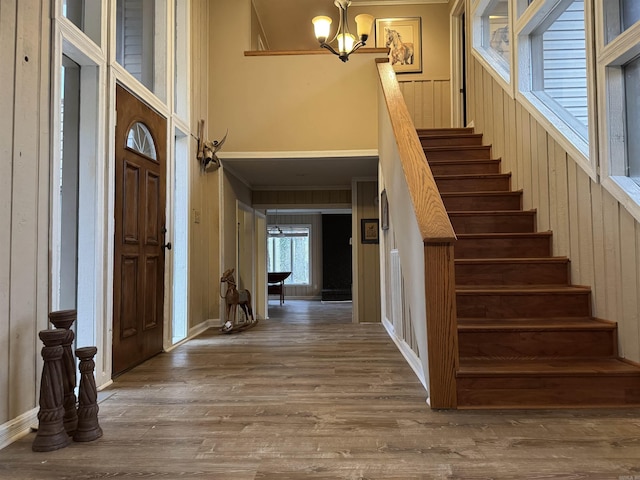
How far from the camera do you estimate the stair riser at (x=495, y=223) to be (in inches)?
125

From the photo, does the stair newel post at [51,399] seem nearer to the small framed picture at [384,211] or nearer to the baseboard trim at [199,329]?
the baseboard trim at [199,329]

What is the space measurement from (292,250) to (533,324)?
9.08 metres

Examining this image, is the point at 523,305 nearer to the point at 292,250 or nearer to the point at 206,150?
the point at 206,150

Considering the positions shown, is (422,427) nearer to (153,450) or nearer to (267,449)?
(267,449)

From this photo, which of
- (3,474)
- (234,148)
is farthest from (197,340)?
(3,474)

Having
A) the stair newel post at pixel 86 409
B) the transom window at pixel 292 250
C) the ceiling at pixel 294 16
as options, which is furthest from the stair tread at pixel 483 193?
the transom window at pixel 292 250

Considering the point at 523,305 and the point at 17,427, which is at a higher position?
the point at 523,305

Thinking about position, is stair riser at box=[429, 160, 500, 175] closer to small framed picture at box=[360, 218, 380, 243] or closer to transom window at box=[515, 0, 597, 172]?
transom window at box=[515, 0, 597, 172]

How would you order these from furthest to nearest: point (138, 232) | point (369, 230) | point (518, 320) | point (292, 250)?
point (292, 250) < point (369, 230) < point (138, 232) < point (518, 320)

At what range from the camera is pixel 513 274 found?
277 centimetres

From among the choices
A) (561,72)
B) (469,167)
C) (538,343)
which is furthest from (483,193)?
(538,343)

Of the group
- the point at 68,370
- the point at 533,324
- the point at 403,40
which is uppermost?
the point at 403,40

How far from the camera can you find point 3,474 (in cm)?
151

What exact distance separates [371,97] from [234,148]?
1647mm
